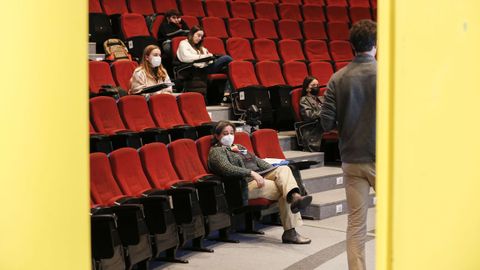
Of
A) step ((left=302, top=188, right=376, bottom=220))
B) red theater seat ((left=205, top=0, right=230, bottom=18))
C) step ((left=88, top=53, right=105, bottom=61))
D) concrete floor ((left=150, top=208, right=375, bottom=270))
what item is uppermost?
red theater seat ((left=205, top=0, right=230, bottom=18))

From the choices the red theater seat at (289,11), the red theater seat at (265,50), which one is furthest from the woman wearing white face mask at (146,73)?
the red theater seat at (289,11)

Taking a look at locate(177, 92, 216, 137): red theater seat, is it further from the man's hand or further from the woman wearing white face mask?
the man's hand

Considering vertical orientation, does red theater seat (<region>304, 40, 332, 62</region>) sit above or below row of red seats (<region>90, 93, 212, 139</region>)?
above

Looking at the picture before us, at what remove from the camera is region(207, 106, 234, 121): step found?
450 cm

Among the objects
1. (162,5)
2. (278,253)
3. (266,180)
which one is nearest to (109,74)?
(266,180)

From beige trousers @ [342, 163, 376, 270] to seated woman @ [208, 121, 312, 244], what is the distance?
47.0 inches

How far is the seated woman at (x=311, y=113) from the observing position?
14.6 feet

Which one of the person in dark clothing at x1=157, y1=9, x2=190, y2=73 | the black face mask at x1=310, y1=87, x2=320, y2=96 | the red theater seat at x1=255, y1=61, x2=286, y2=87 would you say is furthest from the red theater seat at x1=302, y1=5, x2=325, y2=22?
the black face mask at x1=310, y1=87, x2=320, y2=96

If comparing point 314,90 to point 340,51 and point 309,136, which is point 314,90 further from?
point 340,51

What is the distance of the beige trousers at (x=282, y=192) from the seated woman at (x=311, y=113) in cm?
106

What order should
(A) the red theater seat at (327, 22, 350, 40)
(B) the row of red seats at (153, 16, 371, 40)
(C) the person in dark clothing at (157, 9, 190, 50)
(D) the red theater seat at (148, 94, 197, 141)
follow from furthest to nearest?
(A) the red theater seat at (327, 22, 350, 40) → (B) the row of red seats at (153, 16, 371, 40) → (C) the person in dark clothing at (157, 9, 190, 50) → (D) the red theater seat at (148, 94, 197, 141)

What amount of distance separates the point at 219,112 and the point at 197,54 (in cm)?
41

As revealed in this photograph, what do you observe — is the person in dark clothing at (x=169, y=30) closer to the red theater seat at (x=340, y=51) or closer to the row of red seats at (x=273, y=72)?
the row of red seats at (x=273, y=72)
